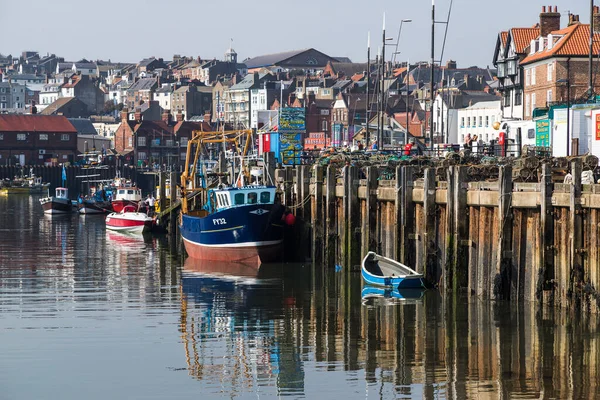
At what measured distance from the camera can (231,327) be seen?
3241 cm

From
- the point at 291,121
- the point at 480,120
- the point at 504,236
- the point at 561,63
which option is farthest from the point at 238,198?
the point at 480,120

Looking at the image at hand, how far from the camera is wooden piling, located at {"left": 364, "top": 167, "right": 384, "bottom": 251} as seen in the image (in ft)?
135

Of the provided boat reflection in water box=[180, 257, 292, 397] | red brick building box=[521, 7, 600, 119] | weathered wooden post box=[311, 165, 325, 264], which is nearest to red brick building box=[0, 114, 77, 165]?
red brick building box=[521, 7, 600, 119]

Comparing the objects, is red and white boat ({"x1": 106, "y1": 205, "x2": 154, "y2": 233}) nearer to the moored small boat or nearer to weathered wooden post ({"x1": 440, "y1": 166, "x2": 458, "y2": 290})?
the moored small boat

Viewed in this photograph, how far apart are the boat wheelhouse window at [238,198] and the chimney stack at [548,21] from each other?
38522 mm

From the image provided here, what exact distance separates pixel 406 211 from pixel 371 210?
3.54 m

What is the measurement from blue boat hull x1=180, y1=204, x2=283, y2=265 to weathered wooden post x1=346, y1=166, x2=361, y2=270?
499 centimetres

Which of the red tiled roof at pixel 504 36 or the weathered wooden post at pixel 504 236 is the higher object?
the red tiled roof at pixel 504 36

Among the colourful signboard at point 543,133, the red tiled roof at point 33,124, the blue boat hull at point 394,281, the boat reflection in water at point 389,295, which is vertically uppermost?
the red tiled roof at point 33,124

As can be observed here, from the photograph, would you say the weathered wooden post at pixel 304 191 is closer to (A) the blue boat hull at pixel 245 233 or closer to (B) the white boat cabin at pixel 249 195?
(A) the blue boat hull at pixel 245 233

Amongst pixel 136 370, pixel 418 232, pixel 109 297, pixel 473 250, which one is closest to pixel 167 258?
pixel 109 297

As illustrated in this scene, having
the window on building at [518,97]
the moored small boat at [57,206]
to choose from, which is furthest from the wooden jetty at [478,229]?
the moored small boat at [57,206]

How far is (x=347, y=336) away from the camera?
30.4 meters

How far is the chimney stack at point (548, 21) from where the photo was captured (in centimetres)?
7900
